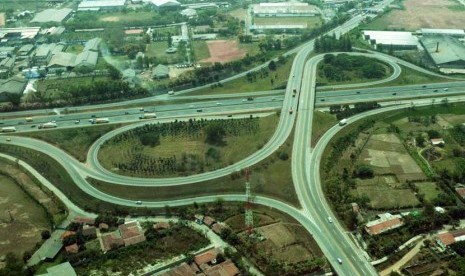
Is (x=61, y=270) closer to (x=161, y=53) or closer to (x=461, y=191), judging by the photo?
(x=461, y=191)

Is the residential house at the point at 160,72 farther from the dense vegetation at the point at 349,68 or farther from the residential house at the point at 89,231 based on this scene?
the residential house at the point at 89,231

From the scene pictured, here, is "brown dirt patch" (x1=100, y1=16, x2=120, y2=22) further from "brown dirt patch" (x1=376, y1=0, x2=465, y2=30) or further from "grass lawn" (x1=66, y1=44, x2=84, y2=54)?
"brown dirt patch" (x1=376, y1=0, x2=465, y2=30)

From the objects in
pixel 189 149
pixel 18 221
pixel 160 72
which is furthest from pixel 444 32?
pixel 18 221

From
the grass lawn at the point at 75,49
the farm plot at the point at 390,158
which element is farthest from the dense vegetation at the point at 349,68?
the grass lawn at the point at 75,49

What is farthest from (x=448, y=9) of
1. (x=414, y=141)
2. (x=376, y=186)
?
(x=376, y=186)

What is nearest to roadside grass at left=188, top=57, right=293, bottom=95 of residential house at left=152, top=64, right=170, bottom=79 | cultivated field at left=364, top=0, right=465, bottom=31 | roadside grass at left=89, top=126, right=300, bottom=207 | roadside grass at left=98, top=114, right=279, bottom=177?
residential house at left=152, top=64, right=170, bottom=79
